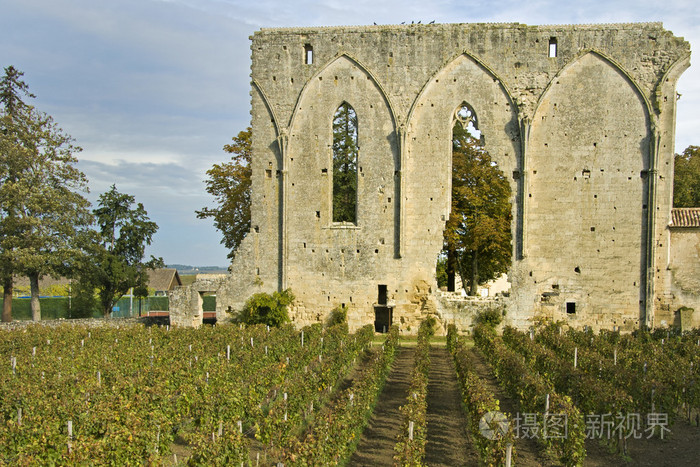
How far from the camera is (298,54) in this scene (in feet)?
69.4

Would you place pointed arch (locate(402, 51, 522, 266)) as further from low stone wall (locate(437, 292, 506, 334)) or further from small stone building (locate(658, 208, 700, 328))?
small stone building (locate(658, 208, 700, 328))

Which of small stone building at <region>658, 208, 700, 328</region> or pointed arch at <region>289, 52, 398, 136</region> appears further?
pointed arch at <region>289, 52, 398, 136</region>

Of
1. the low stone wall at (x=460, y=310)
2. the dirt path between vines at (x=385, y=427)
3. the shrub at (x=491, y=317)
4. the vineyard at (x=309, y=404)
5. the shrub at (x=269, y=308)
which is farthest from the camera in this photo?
the shrub at (x=269, y=308)

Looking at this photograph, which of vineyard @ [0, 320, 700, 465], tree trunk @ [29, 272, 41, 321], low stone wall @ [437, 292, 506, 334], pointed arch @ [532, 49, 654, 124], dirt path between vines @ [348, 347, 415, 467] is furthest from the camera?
tree trunk @ [29, 272, 41, 321]

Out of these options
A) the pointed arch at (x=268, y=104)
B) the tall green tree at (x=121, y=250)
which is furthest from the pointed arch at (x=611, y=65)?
the tall green tree at (x=121, y=250)

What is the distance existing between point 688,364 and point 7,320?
76.9 feet

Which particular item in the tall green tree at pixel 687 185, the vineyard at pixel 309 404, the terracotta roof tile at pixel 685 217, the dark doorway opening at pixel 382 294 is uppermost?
the tall green tree at pixel 687 185

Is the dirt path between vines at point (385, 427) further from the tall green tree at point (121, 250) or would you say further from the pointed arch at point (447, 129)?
the tall green tree at point (121, 250)

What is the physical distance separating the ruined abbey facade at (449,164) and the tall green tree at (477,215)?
4.39 metres

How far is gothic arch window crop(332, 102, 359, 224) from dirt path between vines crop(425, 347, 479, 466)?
522 inches

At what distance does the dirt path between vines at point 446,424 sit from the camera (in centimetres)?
891

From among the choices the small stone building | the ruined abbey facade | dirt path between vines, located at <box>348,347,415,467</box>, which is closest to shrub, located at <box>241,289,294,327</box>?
the ruined abbey facade

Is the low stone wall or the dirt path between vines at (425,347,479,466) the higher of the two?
the low stone wall

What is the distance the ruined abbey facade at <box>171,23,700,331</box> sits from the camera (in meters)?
19.3
